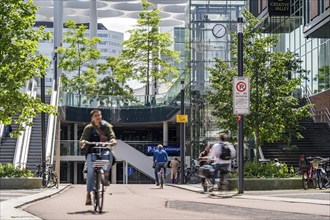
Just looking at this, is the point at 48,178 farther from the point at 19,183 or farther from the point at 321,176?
the point at 321,176

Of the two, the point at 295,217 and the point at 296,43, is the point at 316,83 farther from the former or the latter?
the point at 295,217

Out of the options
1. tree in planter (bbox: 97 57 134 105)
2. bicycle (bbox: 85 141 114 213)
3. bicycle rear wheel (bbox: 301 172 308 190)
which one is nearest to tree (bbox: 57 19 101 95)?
tree in planter (bbox: 97 57 134 105)

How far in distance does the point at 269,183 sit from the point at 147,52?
3272 centimetres

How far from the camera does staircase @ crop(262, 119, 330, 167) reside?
36.6 meters

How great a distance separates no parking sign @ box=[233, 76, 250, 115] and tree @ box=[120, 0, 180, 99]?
3404 cm

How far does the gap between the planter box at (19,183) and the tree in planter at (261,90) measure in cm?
730

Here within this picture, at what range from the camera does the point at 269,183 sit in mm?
22672

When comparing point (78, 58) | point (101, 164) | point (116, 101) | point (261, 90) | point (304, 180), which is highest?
point (78, 58)

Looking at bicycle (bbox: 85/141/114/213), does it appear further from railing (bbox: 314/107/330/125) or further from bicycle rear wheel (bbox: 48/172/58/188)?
railing (bbox: 314/107/330/125)

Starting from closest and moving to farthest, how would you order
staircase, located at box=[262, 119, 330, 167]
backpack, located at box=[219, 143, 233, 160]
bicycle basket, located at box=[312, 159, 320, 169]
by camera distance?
backpack, located at box=[219, 143, 233, 160] → bicycle basket, located at box=[312, 159, 320, 169] → staircase, located at box=[262, 119, 330, 167]

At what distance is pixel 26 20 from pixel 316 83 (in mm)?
24696

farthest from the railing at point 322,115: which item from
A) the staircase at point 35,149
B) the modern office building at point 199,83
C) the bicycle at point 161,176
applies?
the staircase at point 35,149

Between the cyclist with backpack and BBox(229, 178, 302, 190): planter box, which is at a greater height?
the cyclist with backpack

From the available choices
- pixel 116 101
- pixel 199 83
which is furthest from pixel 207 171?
pixel 116 101
